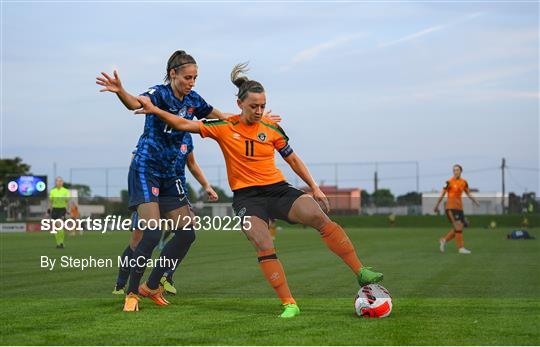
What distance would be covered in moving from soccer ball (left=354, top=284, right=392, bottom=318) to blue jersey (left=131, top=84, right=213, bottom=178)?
245 cm

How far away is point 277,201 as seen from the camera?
7941 mm

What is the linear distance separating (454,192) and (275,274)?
1479 centimetres

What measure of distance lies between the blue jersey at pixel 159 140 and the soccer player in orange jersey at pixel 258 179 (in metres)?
0.46

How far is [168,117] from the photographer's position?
7.68 m

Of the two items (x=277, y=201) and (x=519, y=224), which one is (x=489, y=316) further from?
(x=519, y=224)

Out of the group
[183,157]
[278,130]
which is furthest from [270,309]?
[183,157]

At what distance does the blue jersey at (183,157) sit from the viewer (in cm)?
865

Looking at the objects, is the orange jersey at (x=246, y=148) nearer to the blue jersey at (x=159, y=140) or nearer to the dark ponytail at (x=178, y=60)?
the blue jersey at (x=159, y=140)

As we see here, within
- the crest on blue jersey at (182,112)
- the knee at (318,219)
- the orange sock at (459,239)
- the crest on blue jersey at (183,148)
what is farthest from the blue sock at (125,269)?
the orange sock at (459,239)

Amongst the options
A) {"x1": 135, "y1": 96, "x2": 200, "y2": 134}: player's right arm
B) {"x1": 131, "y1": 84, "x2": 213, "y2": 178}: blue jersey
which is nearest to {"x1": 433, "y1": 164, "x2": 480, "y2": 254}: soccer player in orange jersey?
{"x1": 131, "y1": 84, "x2": 213, "y2": 178}: blue jersey

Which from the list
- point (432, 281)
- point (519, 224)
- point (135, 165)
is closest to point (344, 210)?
point (519, 224)

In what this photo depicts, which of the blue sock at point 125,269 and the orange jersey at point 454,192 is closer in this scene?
the blue sock at point 125,269

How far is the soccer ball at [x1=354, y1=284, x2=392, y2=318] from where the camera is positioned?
7195mm

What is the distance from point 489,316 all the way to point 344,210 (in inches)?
2149
